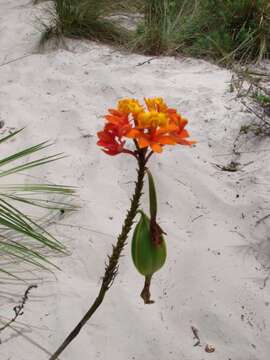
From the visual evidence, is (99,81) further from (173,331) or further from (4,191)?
(173,331)

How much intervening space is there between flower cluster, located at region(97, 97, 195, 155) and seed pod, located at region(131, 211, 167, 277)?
0.12 metres

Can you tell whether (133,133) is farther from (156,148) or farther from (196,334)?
(196,334)

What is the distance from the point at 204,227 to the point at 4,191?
2.34ft

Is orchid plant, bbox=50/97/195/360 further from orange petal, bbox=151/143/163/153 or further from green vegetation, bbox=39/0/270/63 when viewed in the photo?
green vegetation, bbox=39/0/270/63

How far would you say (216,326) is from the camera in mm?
1357

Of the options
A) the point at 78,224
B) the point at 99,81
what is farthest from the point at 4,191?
the point at 99,81

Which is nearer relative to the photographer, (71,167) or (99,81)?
(71,167)

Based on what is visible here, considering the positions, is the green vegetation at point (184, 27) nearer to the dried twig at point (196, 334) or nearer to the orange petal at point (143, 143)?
the dried twig at point (196, 334)

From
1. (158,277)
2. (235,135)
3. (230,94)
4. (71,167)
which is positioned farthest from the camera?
(230,94)

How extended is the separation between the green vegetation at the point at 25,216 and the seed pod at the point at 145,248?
2.02 ft

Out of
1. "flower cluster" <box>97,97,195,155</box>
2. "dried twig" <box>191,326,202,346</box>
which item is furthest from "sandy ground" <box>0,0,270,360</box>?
"flower cluster" <box>97,97,195,155</box>

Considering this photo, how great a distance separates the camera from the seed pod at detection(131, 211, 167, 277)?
2.56 ft

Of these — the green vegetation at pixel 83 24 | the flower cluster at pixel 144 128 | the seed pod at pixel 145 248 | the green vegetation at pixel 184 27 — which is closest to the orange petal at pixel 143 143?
the flower cluster at pixel 144 128

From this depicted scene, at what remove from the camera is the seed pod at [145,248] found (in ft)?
2.56
